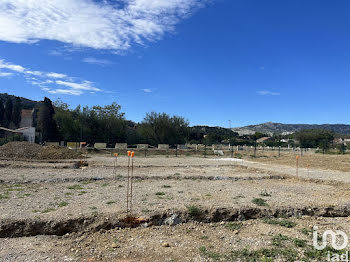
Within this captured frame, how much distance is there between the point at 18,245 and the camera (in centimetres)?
600

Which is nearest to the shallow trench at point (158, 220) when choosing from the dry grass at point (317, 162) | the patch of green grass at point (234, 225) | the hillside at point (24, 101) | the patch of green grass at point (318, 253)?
the patch of green grass at point (234, 225)

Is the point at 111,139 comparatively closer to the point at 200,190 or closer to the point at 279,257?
the point at 200,190

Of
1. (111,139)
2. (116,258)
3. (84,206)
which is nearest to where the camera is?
(116,258)

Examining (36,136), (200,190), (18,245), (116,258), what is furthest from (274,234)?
(36,136)

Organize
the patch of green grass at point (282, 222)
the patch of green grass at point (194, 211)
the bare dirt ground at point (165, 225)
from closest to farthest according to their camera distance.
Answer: the bare dirt ground at point (165, 225) < the patch of green grass at point (282, 222) < the patch of green grass at point (194, 211)

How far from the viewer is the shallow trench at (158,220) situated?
22.0 feet

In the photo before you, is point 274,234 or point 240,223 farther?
point 240,223

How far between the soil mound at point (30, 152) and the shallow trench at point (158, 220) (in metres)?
24.1

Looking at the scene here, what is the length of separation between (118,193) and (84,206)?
2.43 m

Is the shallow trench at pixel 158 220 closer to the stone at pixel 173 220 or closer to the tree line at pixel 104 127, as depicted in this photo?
the stone at pixel 173 220

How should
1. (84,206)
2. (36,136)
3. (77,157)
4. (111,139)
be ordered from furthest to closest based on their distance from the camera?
(111,139) < (36,136) < (77,157) < (84,206)

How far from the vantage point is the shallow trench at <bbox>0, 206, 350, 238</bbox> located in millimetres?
6711

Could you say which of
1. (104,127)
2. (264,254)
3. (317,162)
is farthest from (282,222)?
(104,127)

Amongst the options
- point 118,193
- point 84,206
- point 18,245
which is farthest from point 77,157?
point 18,245
